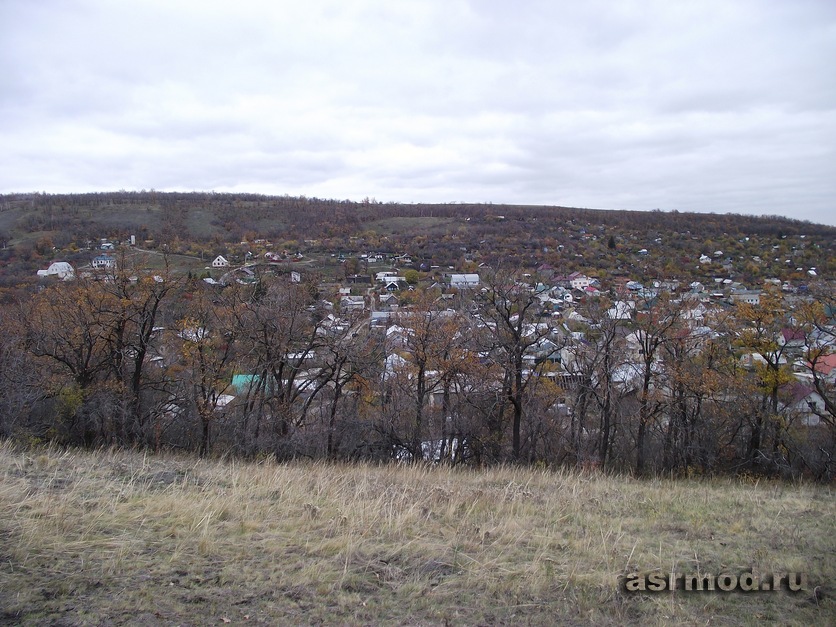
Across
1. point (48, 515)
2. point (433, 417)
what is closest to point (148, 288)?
point (433, 417)

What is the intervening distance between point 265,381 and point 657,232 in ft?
290

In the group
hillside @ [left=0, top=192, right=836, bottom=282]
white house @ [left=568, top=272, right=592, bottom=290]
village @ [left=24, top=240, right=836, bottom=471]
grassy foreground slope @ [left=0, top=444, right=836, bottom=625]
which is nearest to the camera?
grassy foreground slope @ [left=0, top=444, right=836, bottom=625]

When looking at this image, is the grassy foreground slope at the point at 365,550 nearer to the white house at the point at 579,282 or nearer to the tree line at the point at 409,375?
the tree line at the point at 409,375

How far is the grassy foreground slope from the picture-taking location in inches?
134

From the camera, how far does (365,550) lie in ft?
14.0

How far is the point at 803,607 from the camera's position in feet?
11.9

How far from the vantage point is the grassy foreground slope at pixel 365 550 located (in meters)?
3.40

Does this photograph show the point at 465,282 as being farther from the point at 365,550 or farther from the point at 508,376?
the point at 365,550

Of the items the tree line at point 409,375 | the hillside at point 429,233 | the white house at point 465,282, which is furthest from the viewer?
the hillside at point 429,233

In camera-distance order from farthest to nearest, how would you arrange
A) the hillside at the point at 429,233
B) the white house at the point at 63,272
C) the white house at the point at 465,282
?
the hillside at the point at 429,233, the white house at the point at 465,282, the white house at the point at 63,272

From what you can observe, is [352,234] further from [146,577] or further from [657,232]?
[146,577]

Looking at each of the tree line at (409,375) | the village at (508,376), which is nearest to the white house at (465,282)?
the village at (508,376)

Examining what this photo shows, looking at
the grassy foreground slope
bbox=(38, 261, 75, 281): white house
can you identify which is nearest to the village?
bbox=(38, 261, 75, 281): white house

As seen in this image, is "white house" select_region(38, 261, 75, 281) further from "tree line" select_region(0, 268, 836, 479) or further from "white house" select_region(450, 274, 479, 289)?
"white house" select_region(450, 274, 479, 289)
